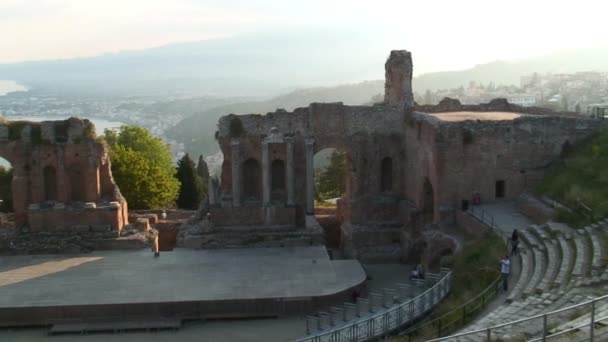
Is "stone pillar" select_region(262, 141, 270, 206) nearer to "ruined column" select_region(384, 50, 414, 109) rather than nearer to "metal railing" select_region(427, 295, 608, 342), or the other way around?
"ruined column" select_region(384, 50, 414, 109)

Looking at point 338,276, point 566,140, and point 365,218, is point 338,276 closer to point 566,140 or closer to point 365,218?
point 365,218

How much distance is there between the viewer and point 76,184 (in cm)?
2981

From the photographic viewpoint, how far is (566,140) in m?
27.2

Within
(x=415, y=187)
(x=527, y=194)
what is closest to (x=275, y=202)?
(x=415, y=187)

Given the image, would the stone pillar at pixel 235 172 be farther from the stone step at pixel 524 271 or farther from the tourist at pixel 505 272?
the tourist at pixel 505 272

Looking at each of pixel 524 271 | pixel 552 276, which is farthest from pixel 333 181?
pixel 552 276

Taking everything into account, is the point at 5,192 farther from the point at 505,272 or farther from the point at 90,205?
the point at 505,272

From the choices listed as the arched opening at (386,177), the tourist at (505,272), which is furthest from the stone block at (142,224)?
the tourist at (505,272)

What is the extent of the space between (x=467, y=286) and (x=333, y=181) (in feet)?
99.2

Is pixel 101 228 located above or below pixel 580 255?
below

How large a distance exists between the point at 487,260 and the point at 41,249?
17255 millimetres

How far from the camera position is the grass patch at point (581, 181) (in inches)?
841

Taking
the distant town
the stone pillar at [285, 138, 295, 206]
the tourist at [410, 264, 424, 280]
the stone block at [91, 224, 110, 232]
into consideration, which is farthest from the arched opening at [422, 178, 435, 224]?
the distant town

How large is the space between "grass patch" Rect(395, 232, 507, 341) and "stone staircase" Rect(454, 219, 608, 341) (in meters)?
0.78
